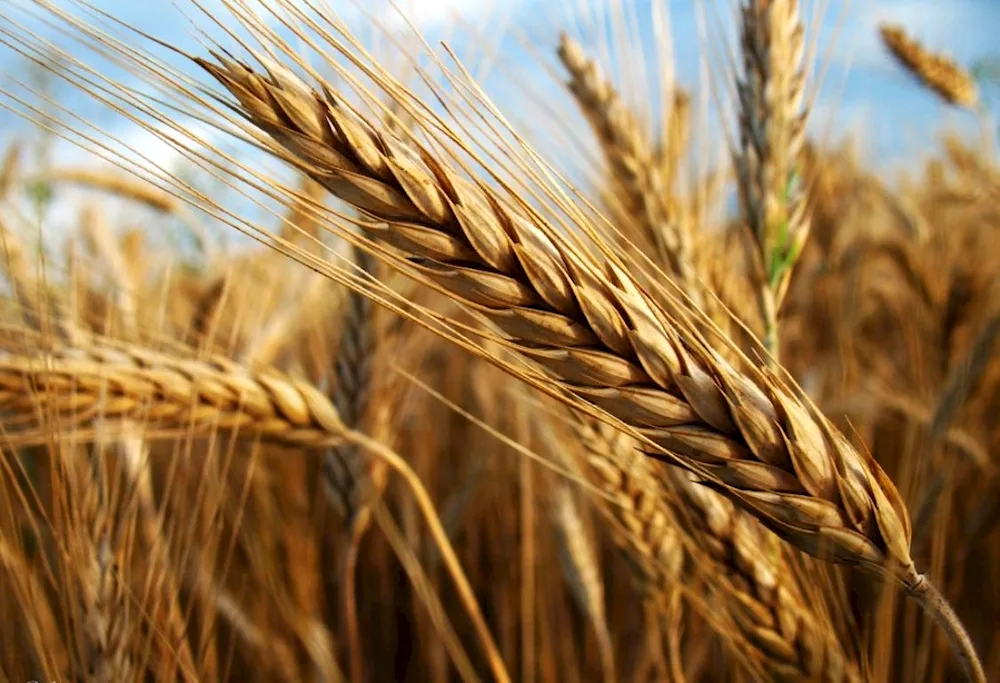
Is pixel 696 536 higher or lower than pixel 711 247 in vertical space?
lower

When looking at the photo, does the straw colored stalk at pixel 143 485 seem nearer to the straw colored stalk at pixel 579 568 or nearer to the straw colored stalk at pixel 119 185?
the straw colored stalk at pixel 119 185

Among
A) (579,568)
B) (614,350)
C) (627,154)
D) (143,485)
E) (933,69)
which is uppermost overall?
(933,69)

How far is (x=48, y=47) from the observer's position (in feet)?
2.10

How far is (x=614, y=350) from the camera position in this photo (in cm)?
57

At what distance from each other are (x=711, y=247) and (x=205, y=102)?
719mm

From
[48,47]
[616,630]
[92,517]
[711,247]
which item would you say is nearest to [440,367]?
[616,630]

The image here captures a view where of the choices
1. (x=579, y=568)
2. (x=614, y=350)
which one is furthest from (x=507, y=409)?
(x=614, y=350)

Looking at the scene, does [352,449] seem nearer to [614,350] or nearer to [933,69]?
[614,350]

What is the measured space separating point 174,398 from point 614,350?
592 millimetres

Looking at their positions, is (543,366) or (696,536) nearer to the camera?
(543,366)

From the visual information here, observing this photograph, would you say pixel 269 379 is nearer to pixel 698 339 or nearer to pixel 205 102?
pixel 205 102

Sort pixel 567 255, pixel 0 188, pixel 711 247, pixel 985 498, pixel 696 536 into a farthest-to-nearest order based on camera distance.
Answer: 1. pixel 0 188
2. pixel 985 498
3. pixel 711 247
4. pixel 696 536
5. pixel 567 255

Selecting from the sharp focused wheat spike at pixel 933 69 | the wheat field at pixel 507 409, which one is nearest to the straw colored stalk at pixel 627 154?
the wheat field at pixel 507 409

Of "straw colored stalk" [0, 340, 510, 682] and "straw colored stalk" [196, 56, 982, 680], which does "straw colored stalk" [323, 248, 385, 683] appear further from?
"straw colored stalk" [196, 56, 982, 680]
